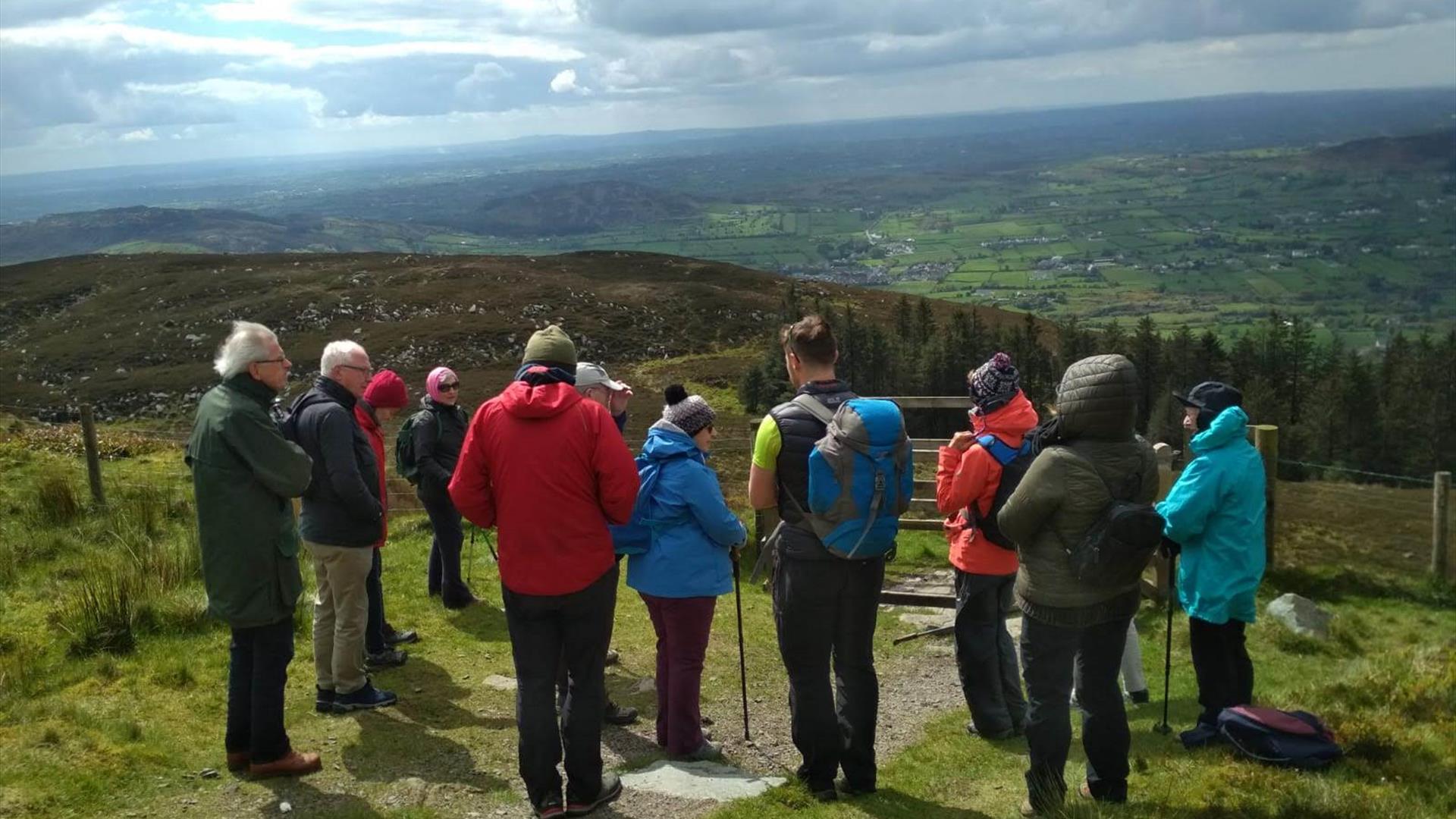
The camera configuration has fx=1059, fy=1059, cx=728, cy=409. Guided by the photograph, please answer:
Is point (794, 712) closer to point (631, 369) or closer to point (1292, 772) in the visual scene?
point (1292, 772)

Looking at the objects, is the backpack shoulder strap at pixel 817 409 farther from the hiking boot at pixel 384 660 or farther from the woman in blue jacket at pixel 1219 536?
the hiking boot at pixel 384 660

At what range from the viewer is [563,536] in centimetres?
495

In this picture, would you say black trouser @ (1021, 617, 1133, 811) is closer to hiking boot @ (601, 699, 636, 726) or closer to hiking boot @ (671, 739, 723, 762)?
hiking boot @ (671, 739, 723, 762)

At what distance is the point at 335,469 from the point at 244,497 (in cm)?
95

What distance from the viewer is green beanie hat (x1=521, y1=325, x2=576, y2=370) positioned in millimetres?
5059

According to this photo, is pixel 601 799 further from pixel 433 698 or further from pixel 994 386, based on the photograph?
pixel 994 386

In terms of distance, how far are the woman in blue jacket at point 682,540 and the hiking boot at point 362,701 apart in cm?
212

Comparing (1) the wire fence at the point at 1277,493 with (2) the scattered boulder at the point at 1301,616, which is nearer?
(2) the scattered boulder at the point at 1301,616

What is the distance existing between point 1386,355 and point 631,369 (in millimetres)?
51238

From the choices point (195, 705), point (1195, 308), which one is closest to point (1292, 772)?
point (195, 705)

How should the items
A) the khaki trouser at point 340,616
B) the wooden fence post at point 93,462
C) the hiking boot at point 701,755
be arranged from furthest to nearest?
the wooden fence post at point 93,462 → the khaki trouser at point 340,616 → the hiking boot at point 701,755

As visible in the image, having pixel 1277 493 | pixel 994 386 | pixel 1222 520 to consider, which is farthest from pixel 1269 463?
pixel 1277 493

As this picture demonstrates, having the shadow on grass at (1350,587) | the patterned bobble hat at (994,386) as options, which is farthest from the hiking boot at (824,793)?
the shadow on grass at (1350,587)

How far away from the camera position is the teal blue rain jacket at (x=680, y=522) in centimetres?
562
